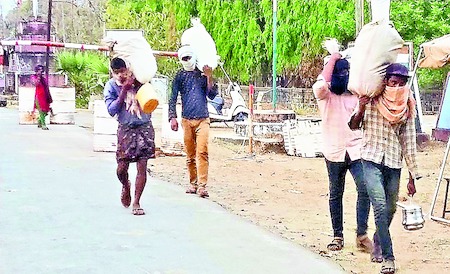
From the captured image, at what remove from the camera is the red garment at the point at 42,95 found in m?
20.7

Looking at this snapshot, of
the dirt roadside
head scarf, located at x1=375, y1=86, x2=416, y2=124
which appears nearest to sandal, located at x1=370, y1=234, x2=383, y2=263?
the dirt roadside

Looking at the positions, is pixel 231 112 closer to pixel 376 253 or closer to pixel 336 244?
pixel 336 244

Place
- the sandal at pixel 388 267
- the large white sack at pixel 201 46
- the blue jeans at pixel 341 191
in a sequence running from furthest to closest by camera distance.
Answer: the large white sack at pixel 201 46 < the blue jeans at pixel 341 191 < the sandal at pixel 388 267

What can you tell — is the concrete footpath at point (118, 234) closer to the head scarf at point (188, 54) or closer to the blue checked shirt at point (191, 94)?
the blue checked shirt at point (191, 94)

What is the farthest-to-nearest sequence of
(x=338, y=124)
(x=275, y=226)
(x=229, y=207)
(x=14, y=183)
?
1. (x=14, y=183)
2. (x=229, y=207)
3. (x=275, y=226)
4. (x=338, y=124)

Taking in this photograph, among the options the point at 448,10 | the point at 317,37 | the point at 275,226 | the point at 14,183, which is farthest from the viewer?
the point at 317,37

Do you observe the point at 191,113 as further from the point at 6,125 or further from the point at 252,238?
the point at 6,125

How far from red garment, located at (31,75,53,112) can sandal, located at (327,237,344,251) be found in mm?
14858

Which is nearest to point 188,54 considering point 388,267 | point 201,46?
point 201,46

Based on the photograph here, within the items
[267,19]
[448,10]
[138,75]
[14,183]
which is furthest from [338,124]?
[267,19]

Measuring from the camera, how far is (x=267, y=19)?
33.7 meters

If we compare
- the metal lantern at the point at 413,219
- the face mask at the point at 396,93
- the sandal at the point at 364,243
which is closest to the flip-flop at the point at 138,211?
the sandal at the point at 364,243

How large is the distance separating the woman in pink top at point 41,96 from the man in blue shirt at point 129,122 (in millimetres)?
12604

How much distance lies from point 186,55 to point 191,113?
2.53ft
